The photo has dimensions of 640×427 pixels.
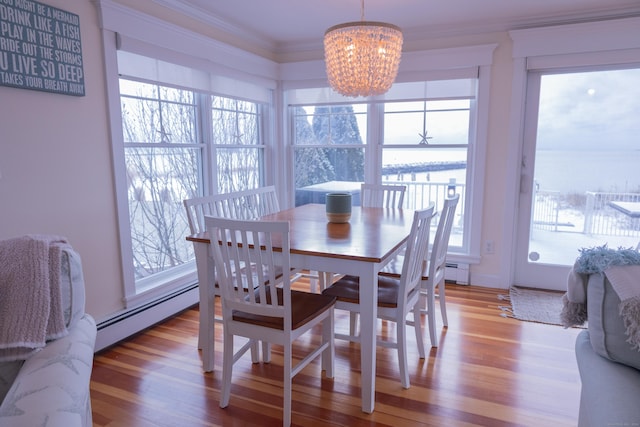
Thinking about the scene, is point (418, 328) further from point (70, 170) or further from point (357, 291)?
point (70, 170)

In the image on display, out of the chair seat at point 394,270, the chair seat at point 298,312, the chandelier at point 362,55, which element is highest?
the chandelier at point 362,55

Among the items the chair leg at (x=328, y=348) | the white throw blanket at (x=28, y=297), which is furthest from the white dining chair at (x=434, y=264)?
the white throw blanket at (x=28, y=297)

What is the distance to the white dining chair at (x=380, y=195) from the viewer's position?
3316 millimetres

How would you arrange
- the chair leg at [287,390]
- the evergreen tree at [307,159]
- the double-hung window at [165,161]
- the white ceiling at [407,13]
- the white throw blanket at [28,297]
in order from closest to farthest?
the white throw blanket at [28,297], the chair leg at [287,390], the double-hung window at [165,161], the white ceiling at [407,13], the evergreen tree at [307,159]

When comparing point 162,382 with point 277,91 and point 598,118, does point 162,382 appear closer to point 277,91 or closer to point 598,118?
point 277,91

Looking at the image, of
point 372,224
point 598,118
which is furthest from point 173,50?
point 598,118

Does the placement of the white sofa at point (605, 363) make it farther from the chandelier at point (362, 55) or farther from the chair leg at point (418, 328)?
the chandelier at point (362, 55)

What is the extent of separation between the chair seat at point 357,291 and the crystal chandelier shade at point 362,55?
3.60 feet

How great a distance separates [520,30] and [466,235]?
1.78 metres

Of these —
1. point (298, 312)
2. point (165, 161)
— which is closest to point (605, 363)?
point (298, 312)

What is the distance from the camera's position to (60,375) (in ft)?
3.41

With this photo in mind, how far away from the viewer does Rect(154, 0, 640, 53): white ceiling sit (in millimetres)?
2928

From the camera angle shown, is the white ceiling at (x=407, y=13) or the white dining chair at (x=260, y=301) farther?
the white ceiling at (x=407, y=13)

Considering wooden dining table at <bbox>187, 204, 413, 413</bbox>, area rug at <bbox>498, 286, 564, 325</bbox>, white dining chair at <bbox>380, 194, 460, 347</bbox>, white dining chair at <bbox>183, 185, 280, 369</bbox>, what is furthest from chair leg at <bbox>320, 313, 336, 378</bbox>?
area rug at <bbox>498, 286, 564, 325</bbox>
